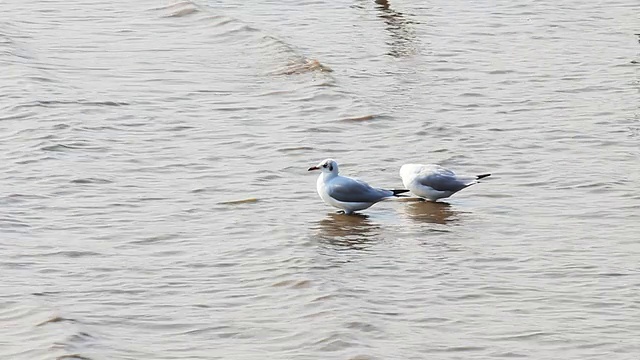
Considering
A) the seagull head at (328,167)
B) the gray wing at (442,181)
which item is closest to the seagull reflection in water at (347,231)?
the seagull head at (328,167)

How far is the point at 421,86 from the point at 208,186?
448 cm

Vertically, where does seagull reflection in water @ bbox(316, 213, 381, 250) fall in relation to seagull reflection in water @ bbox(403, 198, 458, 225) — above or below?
above

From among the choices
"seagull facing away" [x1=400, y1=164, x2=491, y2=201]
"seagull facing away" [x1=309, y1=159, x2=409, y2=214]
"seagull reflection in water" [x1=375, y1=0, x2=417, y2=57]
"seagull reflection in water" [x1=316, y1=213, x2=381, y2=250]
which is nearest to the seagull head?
"seagull facing away" [x1=309, y1=159, x2=409, y2=214]

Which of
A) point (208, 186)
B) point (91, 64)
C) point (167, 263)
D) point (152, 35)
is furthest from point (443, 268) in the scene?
point (152, 35)

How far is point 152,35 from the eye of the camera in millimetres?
19000

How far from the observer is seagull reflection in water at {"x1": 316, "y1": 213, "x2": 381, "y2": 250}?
10.7 m

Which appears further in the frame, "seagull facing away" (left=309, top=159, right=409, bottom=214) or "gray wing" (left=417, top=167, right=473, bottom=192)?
"gray wing" (left=417, top=167, right=473, bottom=192)

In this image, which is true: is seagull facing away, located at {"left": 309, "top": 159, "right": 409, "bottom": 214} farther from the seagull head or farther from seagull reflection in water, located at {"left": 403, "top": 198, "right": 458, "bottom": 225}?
seagull reflection in water, located at {"left": 403, "top": 198, "right": 458, "bottom": 225}

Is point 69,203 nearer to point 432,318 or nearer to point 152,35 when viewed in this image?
point 432,318

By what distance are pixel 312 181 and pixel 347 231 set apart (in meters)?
1.44

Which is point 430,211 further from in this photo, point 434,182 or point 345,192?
point 345,192

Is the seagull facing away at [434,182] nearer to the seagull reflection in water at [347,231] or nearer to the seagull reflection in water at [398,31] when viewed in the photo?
the seagull reflection in water at [347,231]

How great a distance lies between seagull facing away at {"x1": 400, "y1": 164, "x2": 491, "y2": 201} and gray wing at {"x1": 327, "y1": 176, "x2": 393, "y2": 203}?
349mm

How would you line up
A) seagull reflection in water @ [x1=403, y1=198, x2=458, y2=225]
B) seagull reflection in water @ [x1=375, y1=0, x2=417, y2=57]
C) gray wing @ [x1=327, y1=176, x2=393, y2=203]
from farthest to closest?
seagull reflection in water @ [x1=375, y1=0, x2=417, y2=57] → seagull reflection in water @ [x1=403, y1=198, x2=458, y2=225] → gray wing @ [x1=327, y1=176, x2=393, y2=203]
